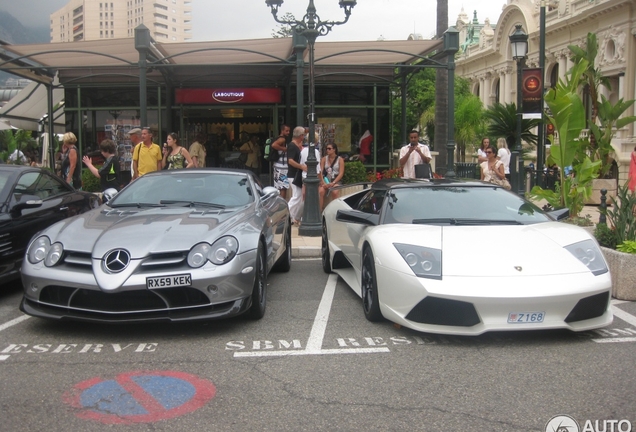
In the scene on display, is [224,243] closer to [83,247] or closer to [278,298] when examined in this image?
[83,247]

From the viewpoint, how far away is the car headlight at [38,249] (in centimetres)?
576

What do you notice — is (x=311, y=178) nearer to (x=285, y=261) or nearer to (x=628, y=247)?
(x=285, y=261)

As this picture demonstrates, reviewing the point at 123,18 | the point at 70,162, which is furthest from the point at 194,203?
the point at 123,18

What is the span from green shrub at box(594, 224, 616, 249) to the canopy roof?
5.74 metres

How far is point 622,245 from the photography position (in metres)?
7.46

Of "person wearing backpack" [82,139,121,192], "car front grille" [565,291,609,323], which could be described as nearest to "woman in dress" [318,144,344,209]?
"person wearing backpack" [82,139,121,192]

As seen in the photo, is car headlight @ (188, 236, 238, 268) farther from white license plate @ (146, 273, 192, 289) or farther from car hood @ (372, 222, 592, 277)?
car hood @ (372, 222, 592, 277)

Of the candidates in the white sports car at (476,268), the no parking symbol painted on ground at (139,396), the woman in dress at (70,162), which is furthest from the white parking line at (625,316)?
the woman in dress at (70,162)

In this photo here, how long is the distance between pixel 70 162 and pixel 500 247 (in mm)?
8654

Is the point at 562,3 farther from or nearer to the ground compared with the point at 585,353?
farther from the ground

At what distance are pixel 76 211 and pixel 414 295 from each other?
18.6ft

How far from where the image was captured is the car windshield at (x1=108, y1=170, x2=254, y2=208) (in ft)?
23.3

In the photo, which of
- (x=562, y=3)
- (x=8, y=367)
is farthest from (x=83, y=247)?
(x=562, y=3)

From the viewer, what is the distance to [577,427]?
12.4ft
